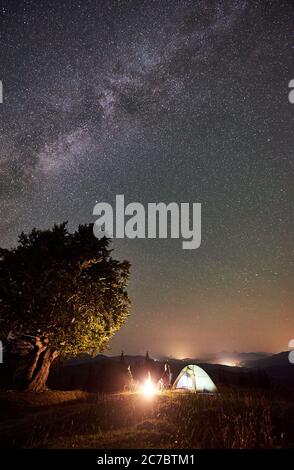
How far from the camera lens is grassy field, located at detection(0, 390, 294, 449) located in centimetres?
782

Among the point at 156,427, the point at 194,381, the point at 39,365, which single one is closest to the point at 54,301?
the point at 39,365

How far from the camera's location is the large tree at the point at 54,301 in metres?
21.1

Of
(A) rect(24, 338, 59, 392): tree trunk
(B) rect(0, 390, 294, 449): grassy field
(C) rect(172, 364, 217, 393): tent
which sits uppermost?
(B) rect(0, 390, 294, 449): grassy field

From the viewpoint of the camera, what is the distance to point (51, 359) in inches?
922

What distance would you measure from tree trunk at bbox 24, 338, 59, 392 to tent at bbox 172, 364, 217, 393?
10.2 metres

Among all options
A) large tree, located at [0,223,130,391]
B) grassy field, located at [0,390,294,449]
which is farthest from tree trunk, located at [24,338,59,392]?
grassy field, located at [0,390,294,449]

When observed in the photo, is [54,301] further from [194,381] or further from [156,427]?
[156,427]

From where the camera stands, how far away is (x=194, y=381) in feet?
79.1

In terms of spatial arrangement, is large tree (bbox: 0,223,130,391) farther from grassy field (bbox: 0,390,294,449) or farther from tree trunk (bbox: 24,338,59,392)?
grassy field (bbox: 0,390,294,449)

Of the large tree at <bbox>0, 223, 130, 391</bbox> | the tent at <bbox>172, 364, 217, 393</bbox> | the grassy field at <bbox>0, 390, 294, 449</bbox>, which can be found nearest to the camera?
the grassy field at <bbox>0, 390, 294, 449</bbox>
